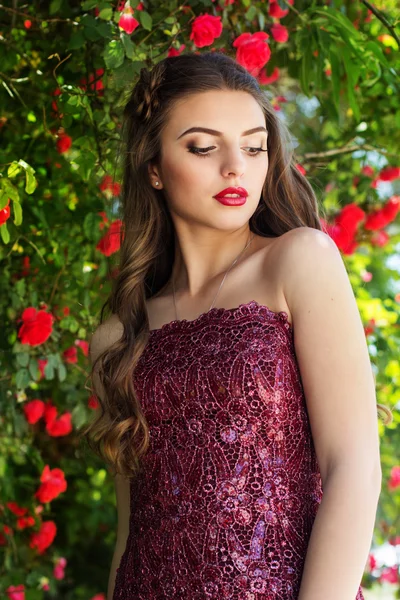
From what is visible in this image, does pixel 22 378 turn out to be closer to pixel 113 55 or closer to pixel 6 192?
pixel 6 192

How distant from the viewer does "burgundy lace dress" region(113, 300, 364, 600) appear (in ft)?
6.93

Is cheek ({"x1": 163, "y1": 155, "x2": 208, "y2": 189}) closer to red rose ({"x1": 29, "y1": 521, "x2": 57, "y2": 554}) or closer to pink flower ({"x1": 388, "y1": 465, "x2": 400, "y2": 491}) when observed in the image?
red rose ({"x1": 29, "y1": 521, "x2": 57, "y2": 554})

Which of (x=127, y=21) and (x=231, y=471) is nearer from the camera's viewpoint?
(x=231, y=471)

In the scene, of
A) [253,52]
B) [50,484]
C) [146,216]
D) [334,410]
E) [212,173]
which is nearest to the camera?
[334,410]

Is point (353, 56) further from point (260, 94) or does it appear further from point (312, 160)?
point (312, 160)

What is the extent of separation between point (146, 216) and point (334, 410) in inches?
35.3

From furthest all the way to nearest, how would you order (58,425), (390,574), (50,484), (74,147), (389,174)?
(390,574) → (389,174) → (58,425) → (50,484) → (74,147)

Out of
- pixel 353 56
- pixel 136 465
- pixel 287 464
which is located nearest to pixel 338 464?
pixel 287 464

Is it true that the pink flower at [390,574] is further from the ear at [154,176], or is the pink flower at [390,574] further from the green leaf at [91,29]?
the green leaf at [91,29]

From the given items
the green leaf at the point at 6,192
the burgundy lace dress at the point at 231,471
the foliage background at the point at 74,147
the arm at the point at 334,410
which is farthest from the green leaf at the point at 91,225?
the arm at the point at 334,410

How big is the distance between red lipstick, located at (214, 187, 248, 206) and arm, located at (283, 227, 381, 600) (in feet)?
0.58

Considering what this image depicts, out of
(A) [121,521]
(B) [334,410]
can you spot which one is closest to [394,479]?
(A) [121,521]

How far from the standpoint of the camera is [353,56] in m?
3.10

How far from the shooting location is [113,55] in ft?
9.04
